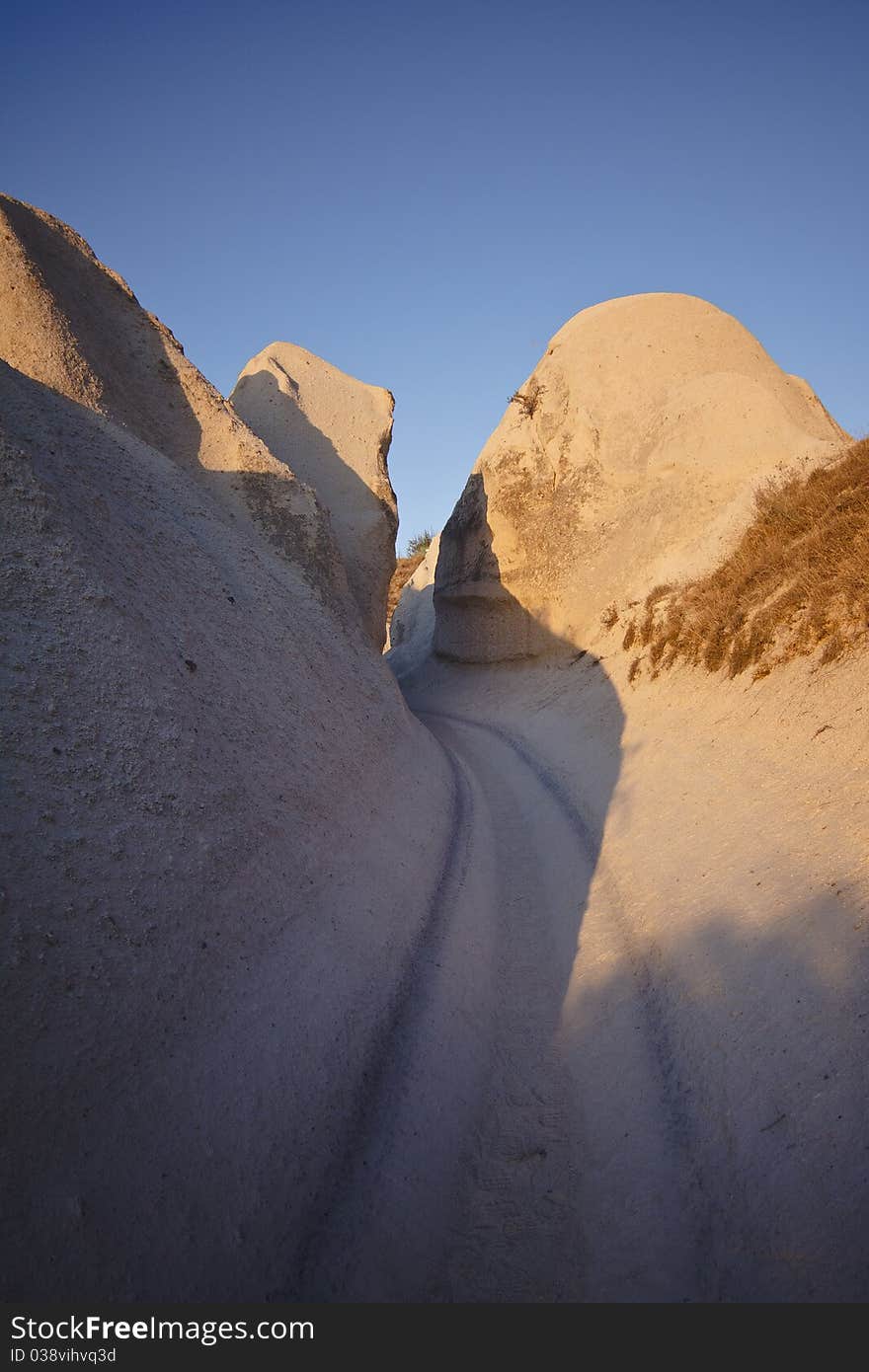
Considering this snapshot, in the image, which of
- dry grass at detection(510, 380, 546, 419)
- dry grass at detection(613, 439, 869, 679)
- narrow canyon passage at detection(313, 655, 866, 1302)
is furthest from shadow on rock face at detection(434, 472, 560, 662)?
narrow canyon passage at detection(313, 655, 866, 1302)

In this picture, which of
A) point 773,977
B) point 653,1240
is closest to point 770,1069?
point 773,977

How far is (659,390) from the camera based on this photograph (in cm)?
1662

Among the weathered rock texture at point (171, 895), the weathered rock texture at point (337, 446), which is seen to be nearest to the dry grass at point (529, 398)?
the weathered rock texture at point (337, 446)

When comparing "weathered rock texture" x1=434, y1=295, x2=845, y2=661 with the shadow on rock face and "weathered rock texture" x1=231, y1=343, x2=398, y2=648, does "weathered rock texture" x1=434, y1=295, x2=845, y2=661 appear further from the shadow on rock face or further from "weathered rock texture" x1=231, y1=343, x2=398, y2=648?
"weathered rock texture" x1=231, y1=343, x2=398, y2=648

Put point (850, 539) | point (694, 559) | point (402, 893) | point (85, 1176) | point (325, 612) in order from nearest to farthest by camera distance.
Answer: point (85, 1176) → point (402, 893) → point (850, 539) → point (325, 612) → point (694, 559)

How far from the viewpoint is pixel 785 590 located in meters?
7.70

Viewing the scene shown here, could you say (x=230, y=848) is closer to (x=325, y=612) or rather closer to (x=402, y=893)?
(x=402, y=893)

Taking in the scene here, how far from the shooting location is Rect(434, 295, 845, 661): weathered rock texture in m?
14.2

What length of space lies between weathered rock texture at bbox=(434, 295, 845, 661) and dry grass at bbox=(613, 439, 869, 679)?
212 cm

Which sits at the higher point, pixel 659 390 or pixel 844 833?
pixel 659 390

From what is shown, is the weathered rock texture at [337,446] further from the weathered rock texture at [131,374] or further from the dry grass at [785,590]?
the dry grass at [785,590]

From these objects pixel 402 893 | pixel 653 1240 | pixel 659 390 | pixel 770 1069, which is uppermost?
pixel 659 390

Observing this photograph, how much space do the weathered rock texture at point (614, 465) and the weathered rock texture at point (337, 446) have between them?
505cm

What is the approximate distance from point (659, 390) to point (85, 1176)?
1806cm
